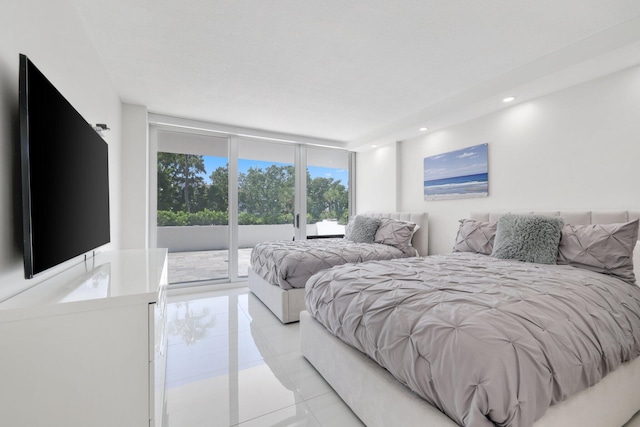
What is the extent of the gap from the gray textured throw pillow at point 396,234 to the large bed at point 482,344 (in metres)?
1.89

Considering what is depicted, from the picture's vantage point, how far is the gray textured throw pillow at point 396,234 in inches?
157

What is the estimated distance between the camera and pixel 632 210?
91.7 inches

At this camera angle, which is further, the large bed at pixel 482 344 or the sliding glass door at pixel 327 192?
the sliding glass door at pixel 327 192

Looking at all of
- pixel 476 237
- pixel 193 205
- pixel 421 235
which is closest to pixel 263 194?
pixel 193 205

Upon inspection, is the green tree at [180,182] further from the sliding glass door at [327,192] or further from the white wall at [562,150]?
the white wall at [562,150]

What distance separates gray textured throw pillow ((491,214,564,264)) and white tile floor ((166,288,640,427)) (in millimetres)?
1125

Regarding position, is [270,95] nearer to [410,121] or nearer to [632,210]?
[410,121]

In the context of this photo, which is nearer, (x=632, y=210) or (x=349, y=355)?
(x=349, y=355)

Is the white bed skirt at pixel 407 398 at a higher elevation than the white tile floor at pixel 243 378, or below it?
higher

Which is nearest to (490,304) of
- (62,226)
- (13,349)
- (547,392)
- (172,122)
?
(547,392)

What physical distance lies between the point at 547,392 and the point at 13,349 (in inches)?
71.4

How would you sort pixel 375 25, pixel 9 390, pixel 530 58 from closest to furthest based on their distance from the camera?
1. pixel 9 390
2. pixel 375 25
3. pixel 530 58

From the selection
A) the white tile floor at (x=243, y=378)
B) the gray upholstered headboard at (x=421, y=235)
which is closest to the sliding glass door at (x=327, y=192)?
the gray upholstered headboard at (x=421, y=235)

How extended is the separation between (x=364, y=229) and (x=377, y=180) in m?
1.36
